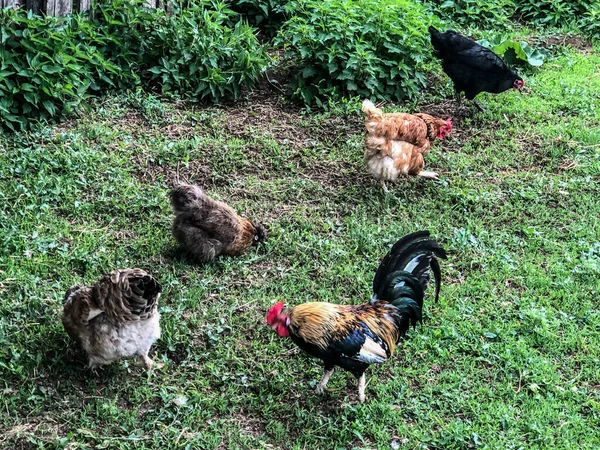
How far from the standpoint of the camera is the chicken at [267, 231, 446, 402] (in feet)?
13.9

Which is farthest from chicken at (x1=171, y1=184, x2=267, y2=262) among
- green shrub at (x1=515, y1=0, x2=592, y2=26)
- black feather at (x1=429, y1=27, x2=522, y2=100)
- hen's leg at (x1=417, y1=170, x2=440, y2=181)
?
green shrub at (x1=515, y1=0, x2=592, y2=26)

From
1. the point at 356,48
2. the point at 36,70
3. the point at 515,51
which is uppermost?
the point at 515,51

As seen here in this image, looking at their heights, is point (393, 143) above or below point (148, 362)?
above

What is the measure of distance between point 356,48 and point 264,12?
177 cm

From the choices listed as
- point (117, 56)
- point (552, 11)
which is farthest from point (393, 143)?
point (552, 11)

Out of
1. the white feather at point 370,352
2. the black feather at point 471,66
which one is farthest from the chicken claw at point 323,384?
the black feather at point 471,66

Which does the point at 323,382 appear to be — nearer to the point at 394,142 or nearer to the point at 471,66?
the point at 394,142

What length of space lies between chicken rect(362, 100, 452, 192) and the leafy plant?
3089 mm

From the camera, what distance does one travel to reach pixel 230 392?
4.60 metres

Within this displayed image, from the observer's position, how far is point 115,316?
429 cm

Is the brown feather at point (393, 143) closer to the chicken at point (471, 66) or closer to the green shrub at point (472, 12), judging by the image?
the chicken at point (471, 66)

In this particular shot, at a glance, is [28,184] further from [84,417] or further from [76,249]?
A: [84,417]

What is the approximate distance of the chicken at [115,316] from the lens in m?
4.26

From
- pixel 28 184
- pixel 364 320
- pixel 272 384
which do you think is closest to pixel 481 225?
pixel 364 320
